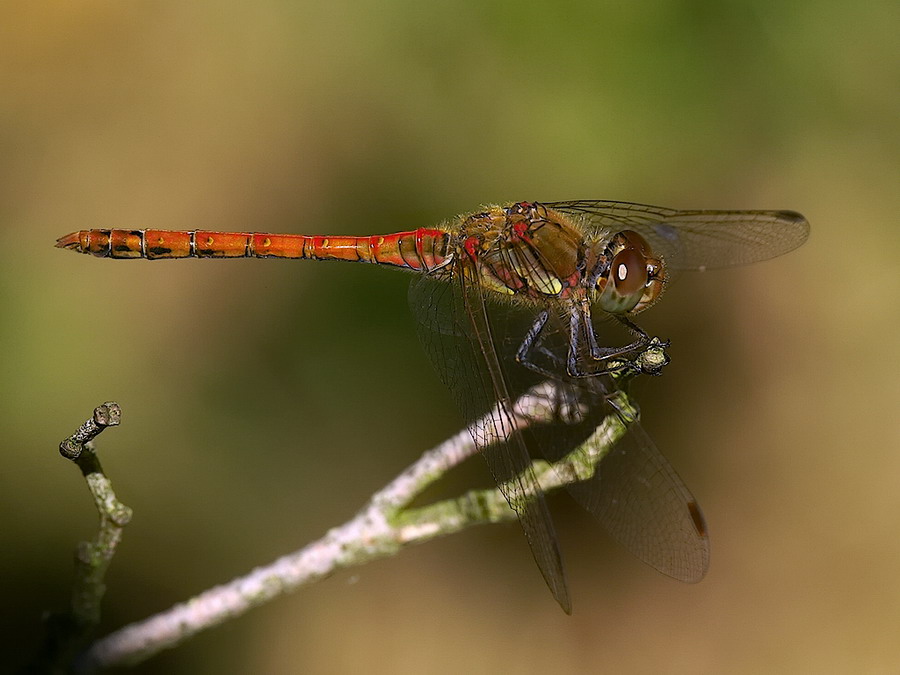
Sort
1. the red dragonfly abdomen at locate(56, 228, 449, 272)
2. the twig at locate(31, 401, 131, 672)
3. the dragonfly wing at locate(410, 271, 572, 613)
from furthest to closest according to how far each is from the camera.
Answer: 1. the red dragonfly abdomen at locate(56, 228, 449, 272)
2. the dragonfly wing at locate(410, 271, 572, 613)
3. the twig at locate(31, 401, 131, 672)

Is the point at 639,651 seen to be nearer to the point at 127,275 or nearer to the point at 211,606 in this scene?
the point at 211,606

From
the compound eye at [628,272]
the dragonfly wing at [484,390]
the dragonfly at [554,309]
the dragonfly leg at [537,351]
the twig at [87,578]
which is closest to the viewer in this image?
the twig at [87,578]

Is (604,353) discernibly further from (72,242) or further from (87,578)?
(72,242)

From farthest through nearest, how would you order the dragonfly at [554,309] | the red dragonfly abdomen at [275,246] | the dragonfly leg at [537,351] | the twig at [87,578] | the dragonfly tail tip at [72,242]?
the red dragonfly abdomen at [275,246]
the dragonfly tail tip at [72,242]
the dragonfly leg at [537,351]
the dragonfly at [554,309]
the twig at [87,578]

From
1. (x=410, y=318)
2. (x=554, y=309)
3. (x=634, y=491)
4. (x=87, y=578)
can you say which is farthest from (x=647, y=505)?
(x=410, y=318)

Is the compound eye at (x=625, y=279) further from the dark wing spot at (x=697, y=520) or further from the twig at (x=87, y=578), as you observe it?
the twig at (x=87, y=578)

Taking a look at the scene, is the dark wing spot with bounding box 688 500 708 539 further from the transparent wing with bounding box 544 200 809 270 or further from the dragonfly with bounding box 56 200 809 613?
the transparent wing with bounding box 544 200 809 270

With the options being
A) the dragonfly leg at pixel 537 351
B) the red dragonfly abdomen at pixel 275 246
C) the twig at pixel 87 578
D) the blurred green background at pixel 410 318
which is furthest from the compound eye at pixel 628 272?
the twig at pixel 87 578

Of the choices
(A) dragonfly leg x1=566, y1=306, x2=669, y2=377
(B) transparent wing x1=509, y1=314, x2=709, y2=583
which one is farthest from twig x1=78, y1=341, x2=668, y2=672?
(B) transparent wing x1=509, y1=314, x2=709, y2=583

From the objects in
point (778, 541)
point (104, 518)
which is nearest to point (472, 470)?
point (778, 541)
